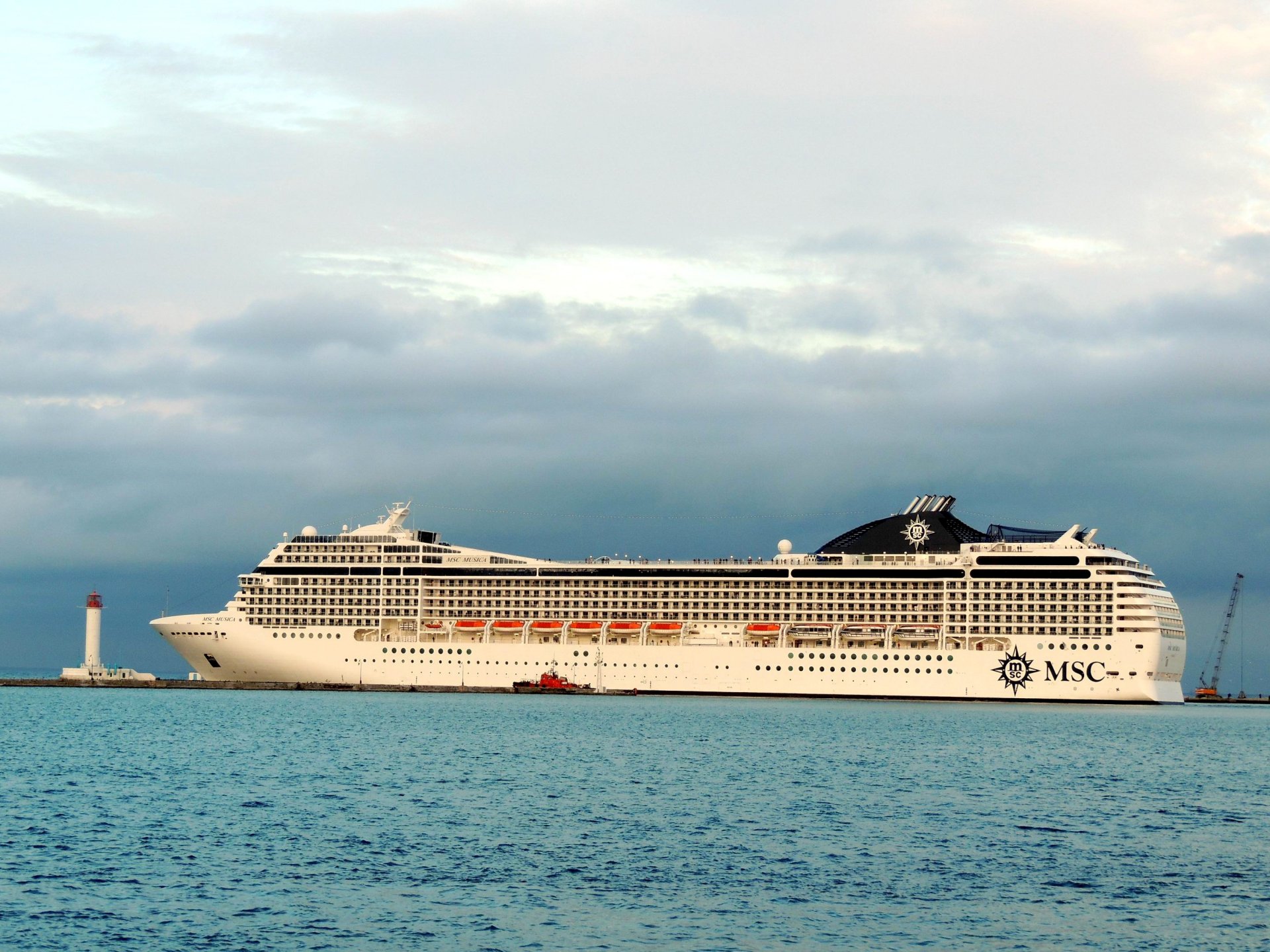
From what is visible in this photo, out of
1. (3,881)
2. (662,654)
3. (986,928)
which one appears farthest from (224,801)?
(662,654)

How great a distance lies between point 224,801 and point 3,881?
13.1 meters

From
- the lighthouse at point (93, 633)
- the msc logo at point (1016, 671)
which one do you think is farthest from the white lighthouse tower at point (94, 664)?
the msc logo at point (1016, 671)

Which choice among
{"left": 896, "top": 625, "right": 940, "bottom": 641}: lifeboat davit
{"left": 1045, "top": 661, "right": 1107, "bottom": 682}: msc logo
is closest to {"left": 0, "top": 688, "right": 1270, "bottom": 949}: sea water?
{"left": 1045, "top": 661, "right": 1107, "bottom": 682}: msc logo

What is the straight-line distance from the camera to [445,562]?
372ft

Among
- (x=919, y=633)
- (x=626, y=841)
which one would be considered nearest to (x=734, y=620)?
(x=919, y=633)

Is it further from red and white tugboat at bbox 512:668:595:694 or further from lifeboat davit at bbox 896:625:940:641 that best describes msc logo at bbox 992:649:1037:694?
red and white tugboat at bbox 512:668:595:694

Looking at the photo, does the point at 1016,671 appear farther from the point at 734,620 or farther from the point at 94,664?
the point at 94,664

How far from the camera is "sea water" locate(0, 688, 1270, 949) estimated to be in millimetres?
28797

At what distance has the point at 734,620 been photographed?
107 meters

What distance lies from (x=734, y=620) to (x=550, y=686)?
1344 centimetres

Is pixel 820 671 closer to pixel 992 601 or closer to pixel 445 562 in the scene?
pixel 992 601

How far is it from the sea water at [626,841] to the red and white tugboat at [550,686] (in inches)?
1325

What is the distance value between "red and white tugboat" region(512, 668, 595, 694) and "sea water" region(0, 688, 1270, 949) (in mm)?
33660

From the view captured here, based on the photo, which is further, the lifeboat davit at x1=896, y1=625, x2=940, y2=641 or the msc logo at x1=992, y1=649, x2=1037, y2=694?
the lifeboat davit at x1=896, y1=625, x2=940, y2=641
